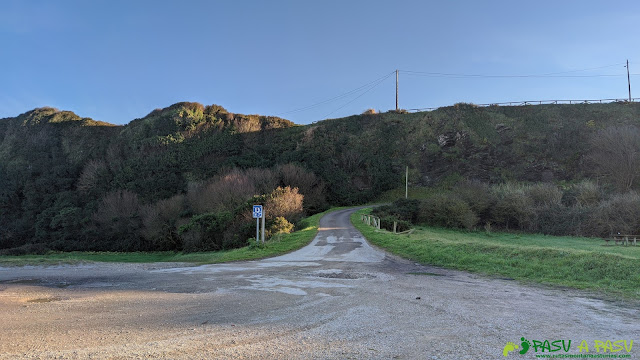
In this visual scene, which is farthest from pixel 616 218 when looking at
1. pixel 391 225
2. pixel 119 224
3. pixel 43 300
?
pixel 119 224

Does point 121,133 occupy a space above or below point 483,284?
above

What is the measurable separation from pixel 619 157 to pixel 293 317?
2198 inches

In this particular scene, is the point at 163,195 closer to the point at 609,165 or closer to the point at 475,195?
the point at 475,195

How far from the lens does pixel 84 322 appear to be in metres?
5.76

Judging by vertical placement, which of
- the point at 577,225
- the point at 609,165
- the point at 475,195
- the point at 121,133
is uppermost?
the point at 121,133

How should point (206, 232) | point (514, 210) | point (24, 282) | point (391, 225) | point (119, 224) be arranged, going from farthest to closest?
point (119, 224) → point (514, 210) → point (206, 232) → point (391, 225) → point (24, 282)

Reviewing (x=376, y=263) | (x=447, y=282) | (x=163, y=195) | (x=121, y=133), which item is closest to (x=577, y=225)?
(x=376, y=263)

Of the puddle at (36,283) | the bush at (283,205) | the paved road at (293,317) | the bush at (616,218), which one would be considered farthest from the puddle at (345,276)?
the bush at (616,218)

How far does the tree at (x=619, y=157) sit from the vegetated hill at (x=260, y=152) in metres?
5.71

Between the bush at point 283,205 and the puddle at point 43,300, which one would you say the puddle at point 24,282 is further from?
the bush at point 283,205

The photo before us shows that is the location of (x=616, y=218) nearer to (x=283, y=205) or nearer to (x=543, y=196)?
(x=543, y=196)

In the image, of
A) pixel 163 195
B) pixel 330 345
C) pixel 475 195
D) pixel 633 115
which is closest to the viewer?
pixel 330 345

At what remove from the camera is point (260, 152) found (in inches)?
2616

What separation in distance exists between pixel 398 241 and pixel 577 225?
2182 centimetres
